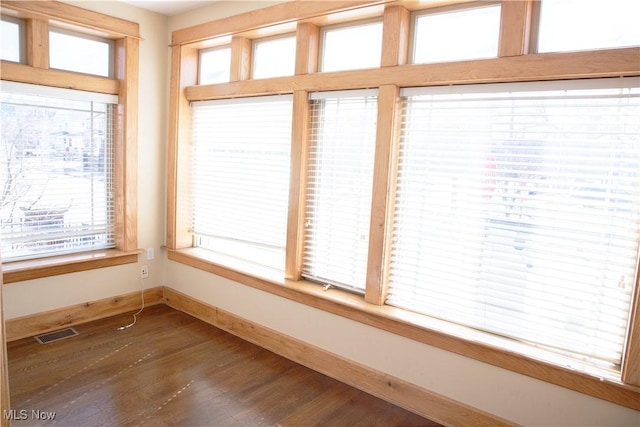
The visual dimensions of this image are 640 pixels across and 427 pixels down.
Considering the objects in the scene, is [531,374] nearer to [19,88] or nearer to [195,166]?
[195,166]

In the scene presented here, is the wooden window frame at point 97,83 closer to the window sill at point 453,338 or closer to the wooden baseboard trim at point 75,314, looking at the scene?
the wooden baseboard trim at point 75,314

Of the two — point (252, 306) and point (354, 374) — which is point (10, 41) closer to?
point (252, 306)

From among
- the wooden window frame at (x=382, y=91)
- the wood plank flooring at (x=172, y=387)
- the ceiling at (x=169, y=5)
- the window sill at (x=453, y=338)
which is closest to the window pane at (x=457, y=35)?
the wooden window frame at (x=382, y=91)

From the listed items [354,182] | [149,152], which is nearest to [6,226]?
[149,152]

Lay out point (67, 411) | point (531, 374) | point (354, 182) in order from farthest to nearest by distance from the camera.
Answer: point (354, 182) < point (67, 411) < point (531, 374)

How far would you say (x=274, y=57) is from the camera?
3.33m

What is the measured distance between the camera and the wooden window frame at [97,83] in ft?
10.2

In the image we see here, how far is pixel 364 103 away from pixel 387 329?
4.64 ft

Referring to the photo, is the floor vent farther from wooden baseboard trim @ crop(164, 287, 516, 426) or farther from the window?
the window

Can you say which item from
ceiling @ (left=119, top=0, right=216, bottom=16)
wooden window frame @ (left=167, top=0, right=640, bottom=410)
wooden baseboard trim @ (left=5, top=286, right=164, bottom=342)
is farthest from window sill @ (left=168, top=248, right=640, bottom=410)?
ceiling @ (left=119, top=0, right=216, bottom=16)

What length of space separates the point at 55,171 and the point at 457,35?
10.2 feet

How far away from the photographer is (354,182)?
2.79 metres

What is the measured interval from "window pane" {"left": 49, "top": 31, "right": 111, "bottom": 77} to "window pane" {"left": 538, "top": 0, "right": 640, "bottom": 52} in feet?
10.9

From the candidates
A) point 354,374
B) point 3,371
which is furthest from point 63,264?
point 354,374
